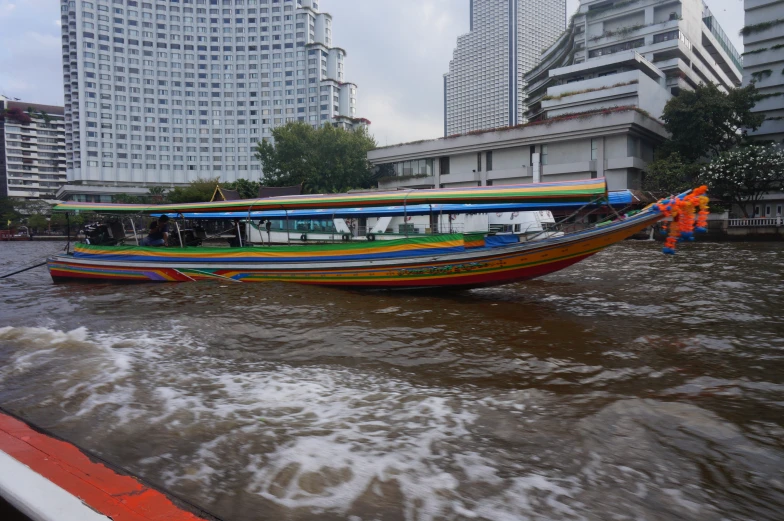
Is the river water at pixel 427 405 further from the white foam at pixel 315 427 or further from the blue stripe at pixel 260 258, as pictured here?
the blue stripe at pixel 260 258

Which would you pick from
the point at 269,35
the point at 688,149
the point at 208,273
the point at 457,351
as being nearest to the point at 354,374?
the point at 457,351

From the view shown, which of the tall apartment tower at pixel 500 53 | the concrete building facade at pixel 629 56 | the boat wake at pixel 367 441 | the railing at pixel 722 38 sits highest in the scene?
the tall apartment tower at pixel 500 53

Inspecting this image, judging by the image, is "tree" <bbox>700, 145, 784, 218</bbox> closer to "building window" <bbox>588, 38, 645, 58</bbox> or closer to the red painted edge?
"building window" <bbox>588, 38, 645, 58</bbox>

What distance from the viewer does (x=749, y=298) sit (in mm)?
8039

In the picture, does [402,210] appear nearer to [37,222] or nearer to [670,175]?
[670,175]

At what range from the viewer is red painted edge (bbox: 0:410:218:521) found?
171 centimetres

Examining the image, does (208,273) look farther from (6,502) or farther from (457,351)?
(6,502)

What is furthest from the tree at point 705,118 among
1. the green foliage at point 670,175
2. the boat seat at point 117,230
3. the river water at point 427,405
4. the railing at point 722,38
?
the boat seat at point 117,230

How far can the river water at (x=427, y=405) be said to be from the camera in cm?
253

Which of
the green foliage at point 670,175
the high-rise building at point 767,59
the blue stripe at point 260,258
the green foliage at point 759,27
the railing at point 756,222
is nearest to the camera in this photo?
the blue stripe at point 260,258

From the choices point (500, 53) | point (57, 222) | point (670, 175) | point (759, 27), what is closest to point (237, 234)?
point (670, 175)

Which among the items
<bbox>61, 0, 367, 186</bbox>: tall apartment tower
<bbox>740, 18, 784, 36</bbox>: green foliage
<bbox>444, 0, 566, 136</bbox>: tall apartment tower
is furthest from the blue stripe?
<bbox>444, 0, 566, 136</bbox>: tall apartment tower

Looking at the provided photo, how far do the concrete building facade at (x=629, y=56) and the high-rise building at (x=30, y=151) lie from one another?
85.7m

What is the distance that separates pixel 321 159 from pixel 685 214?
3617 cm
